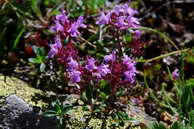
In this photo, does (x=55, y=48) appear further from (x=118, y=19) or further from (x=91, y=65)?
(x=118, y=19)

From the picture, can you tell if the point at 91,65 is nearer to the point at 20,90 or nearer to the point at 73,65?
the point at 73,65

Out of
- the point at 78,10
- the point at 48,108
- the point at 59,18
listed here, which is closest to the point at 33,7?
the point at 78,10

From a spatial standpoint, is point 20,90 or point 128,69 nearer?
point 128,69

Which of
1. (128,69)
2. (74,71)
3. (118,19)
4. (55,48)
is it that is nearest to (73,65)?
(74,71)

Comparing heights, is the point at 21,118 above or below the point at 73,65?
below

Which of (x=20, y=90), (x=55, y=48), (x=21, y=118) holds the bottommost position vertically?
(x=21, y=118)

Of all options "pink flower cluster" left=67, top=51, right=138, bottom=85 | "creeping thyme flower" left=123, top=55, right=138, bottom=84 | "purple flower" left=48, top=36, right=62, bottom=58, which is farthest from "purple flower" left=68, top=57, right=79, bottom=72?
"creeping thyme flower" left=123, top=55, right=138, bottom=84
